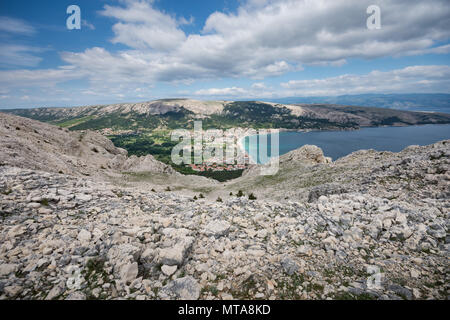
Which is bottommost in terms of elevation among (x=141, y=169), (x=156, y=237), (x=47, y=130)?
(x=141, y=169)

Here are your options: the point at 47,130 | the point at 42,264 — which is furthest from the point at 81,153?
the point at 42,264

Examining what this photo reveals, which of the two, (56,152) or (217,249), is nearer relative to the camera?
(217,249)

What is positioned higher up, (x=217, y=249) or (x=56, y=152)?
(x=56, y=152)

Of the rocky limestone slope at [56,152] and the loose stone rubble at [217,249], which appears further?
the rocky limestone slope at [56,152]

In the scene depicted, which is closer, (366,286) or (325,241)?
(366,286)

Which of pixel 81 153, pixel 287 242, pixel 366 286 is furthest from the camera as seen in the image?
pixel 81 153

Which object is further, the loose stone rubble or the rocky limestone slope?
the rocky limestone slope
